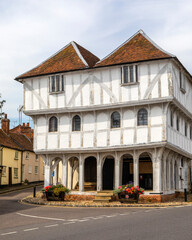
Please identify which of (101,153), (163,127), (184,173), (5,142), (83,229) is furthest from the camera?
(5,142)

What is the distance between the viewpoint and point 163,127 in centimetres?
2441

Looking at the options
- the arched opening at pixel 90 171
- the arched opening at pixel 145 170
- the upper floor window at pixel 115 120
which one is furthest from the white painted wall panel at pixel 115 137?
the arched opening at pixel 90 171

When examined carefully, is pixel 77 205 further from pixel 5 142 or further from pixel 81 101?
pixel 5 142

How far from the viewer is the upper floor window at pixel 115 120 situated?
26031 millimetres

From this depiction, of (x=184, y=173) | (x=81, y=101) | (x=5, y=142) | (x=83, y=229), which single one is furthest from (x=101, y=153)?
(x=5, y=142)

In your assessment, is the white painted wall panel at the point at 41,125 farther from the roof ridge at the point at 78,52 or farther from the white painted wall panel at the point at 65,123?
the roof ridge at the point at 78,52

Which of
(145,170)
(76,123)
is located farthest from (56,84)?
(145,170)

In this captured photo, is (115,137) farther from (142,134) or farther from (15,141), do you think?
(15,141)

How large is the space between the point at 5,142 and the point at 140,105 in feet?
76.2

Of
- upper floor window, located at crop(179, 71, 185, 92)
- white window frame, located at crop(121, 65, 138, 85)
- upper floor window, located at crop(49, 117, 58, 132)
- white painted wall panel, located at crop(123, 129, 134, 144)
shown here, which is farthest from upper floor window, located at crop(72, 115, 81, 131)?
upper floor window, located at crop(179, 71, 185, 92)

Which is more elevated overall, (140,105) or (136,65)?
(136,65)

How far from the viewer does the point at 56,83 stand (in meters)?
27.6

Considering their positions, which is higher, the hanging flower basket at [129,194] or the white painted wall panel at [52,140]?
the white painted wall panel at [52,140]

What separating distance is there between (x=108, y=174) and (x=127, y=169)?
1702 mm
